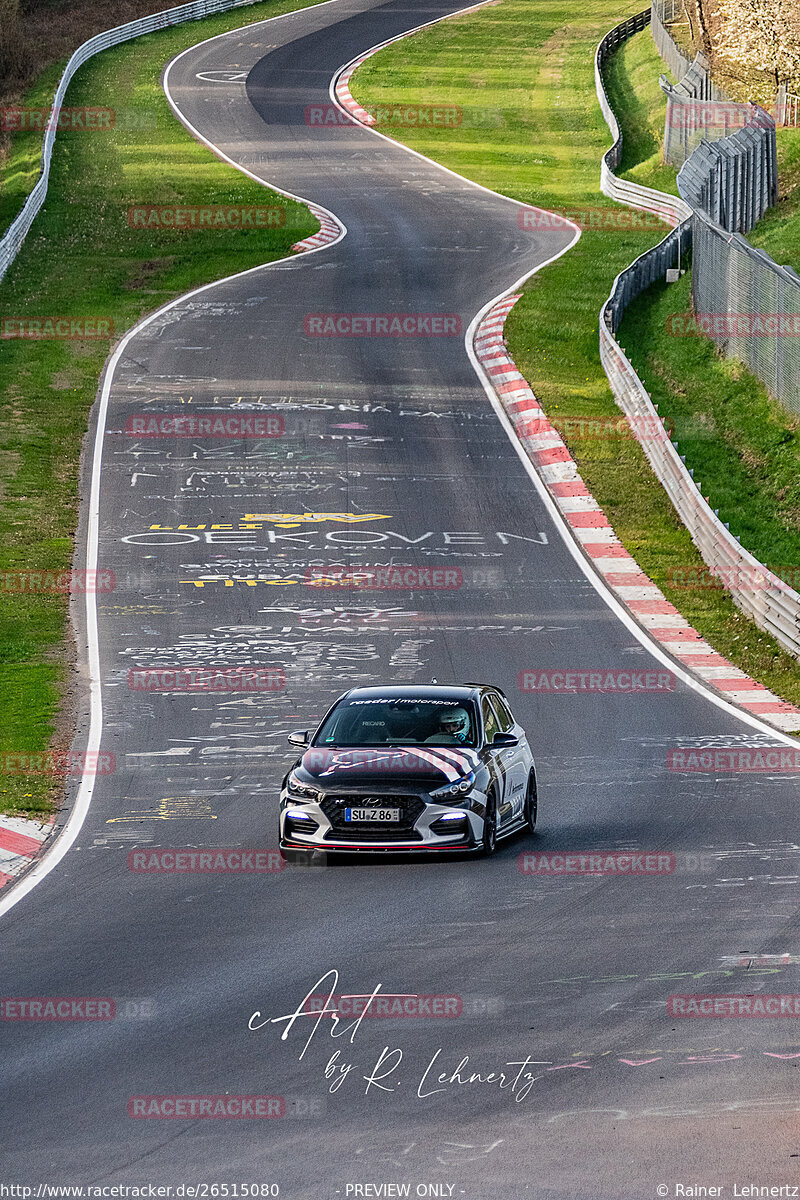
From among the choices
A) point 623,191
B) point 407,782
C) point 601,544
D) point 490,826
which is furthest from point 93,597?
point 623,191

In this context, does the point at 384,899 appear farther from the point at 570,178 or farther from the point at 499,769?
the point at 570,178

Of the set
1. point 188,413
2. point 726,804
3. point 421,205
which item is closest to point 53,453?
point 188,413

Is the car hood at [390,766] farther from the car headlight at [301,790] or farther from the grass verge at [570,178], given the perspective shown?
the grass verge at [570,178]

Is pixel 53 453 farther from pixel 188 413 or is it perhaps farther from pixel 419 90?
pixel 419 90

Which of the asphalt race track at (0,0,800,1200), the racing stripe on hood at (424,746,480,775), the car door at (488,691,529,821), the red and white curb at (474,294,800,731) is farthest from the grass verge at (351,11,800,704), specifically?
the racing stripe on hood at (424,746,480,775)

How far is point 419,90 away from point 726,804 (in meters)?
64.4

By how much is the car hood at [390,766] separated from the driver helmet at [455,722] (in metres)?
0.28

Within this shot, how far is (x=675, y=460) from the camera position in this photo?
30.9 m

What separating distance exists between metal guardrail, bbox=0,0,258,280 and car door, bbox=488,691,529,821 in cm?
3616

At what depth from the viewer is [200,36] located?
86.1 m

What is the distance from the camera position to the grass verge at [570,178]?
2908 cm

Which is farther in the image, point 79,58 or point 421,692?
point 79,58

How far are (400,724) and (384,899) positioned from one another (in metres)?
2.64

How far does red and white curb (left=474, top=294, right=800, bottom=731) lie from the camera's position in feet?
73.8
